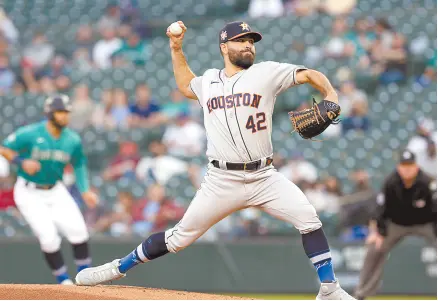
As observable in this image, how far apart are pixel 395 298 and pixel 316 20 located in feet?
20.4

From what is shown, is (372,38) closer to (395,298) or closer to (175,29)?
(395,298)

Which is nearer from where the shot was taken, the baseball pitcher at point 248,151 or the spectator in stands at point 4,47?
the baseball pitcher at point 248,151

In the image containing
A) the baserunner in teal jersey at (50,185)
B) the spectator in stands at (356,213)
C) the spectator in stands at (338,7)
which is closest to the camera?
the baserunner in teal jersey at (50,185)

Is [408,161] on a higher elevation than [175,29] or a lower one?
lower

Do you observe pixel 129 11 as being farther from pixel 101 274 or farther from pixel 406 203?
pixel 101 274

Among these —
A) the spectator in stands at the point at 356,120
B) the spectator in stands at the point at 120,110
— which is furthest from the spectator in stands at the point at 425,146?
the spectator in stands at the point at 120,110

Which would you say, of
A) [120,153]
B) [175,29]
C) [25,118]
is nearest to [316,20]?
[120,153]

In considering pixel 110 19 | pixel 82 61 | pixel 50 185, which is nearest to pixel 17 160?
pixel 50 185

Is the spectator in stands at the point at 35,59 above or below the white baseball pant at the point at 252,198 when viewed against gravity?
below

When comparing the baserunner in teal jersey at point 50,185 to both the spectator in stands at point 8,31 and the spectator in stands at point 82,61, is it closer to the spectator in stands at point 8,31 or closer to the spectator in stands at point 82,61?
the spectator in stands at point 82,61

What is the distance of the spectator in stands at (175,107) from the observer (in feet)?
49.0

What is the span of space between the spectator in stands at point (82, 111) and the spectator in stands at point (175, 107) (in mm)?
1259

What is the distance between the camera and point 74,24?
1811 cm

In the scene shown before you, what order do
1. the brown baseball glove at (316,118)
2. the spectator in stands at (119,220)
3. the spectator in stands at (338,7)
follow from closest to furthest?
the brown baseball glove at (316,118)
the spectator in stands at (119,220)
the spectator in stands at (338,7)
